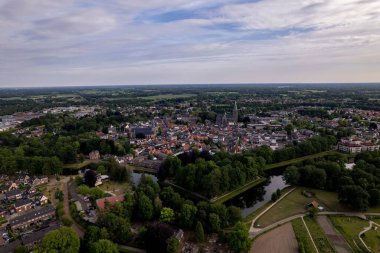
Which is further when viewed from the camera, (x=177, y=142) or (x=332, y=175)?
(x=177, y=142)

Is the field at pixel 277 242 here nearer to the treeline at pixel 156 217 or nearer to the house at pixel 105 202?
the treeline at pixel 156 217

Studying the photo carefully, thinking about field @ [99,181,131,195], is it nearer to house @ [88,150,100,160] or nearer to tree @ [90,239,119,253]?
house @ [88,150,100,160]

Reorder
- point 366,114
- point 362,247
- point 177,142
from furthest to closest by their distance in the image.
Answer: point 366,114 < point 177,142 < point 362,247

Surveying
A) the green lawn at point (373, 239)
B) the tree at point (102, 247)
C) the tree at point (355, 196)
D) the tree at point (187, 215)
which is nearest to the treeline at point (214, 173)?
the tree at point (187, 215)

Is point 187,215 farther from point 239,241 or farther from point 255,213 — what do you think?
point 255,213

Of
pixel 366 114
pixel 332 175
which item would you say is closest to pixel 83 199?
pixel 332 175

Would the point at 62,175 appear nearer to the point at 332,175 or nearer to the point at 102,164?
the point at 102,164
